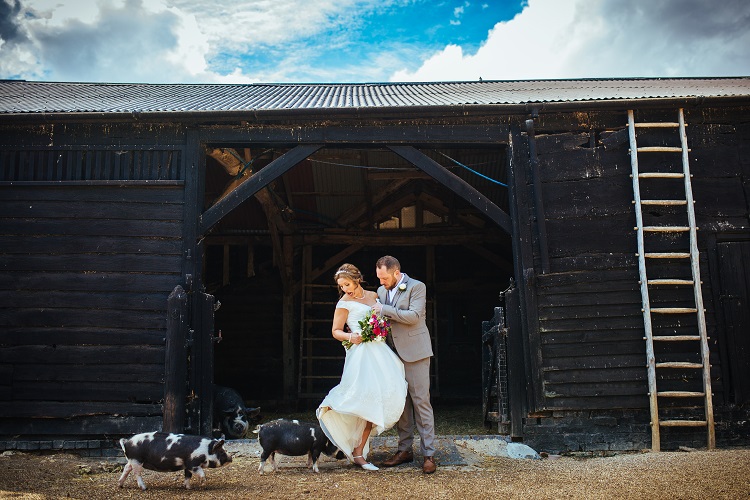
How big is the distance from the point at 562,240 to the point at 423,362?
9.32 feet

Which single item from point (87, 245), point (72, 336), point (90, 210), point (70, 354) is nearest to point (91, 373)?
point (70, 354)

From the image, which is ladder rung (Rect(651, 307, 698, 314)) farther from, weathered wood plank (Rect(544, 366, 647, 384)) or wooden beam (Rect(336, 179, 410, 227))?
wooden beam (Rect(336, 179, 410, 227))

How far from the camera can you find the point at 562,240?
7.57m

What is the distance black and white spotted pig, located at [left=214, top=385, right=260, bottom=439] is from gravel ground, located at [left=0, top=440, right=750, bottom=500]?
84.2 inches

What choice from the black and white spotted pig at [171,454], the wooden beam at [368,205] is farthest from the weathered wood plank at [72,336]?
the wooden beam at [368,205]

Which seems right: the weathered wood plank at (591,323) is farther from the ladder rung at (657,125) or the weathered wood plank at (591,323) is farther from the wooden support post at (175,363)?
the wooden support post at (175,363)

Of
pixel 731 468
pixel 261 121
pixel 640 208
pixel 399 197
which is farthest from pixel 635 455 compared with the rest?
pixel 399 197

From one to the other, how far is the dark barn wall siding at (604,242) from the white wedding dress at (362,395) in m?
2.50

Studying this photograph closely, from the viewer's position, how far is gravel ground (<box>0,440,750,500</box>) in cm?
487

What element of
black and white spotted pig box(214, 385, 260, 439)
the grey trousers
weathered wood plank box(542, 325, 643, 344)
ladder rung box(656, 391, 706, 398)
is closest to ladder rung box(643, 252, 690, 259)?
weathered wood plank box(542, 325, 643, 344)

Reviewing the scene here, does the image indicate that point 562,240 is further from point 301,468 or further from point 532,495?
point 301,468

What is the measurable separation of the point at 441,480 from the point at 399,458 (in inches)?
23.0

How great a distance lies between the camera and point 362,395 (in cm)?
555

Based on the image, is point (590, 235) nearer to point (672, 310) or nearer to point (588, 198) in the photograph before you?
point (588, 198)
